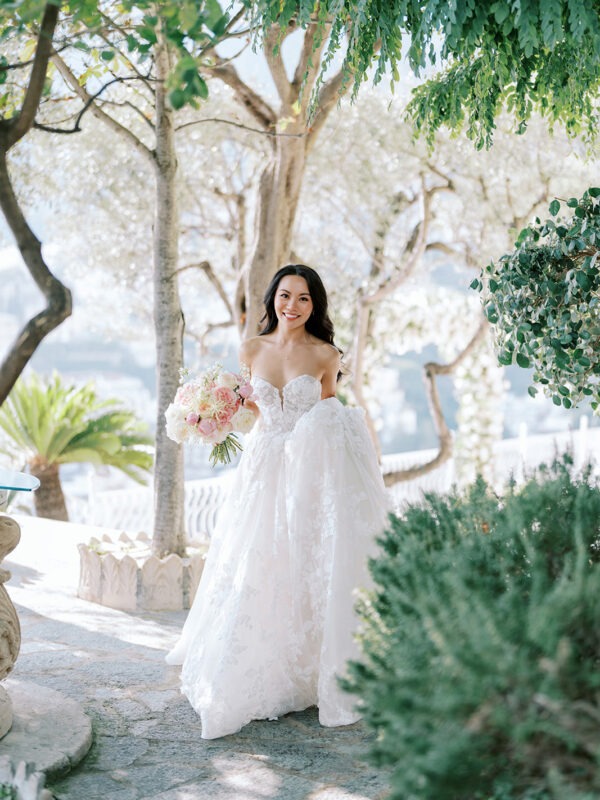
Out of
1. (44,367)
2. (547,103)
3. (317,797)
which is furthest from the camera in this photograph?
(44,367)

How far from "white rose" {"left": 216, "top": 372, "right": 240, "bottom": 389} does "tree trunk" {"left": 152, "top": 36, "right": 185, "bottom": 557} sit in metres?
1.97

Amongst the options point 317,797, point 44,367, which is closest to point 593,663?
point 317,797

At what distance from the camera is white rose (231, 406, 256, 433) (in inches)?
185

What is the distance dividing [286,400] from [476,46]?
192 centimetres

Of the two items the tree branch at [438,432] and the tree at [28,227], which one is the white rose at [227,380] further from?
the tree branch at [438,432]

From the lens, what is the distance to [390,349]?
12.7m

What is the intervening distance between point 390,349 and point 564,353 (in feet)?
29.7

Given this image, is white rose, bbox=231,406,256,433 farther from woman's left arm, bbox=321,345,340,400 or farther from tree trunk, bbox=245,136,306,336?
tree trunk, bbox=245,136,306,336

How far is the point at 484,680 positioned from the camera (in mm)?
1855

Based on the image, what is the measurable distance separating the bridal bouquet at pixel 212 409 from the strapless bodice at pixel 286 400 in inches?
3.5

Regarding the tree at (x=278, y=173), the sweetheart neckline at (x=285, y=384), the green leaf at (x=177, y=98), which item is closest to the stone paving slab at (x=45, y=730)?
the sweetheart neckline at (x=285, y=384)

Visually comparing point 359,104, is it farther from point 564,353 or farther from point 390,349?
point 564,353

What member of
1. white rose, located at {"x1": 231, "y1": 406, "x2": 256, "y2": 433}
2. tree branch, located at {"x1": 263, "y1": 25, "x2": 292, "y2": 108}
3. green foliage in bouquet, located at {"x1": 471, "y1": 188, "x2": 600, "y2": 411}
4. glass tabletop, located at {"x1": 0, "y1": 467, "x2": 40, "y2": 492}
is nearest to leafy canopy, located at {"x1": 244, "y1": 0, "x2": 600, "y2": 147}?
green foliage in bouquet, located at {"x1": 471, "y1": 188, "x2": 600, "y2": 411}

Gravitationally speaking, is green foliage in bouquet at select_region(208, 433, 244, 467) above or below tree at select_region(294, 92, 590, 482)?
below
